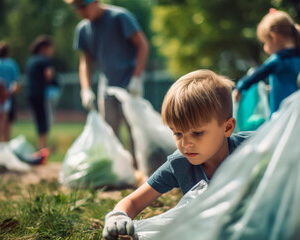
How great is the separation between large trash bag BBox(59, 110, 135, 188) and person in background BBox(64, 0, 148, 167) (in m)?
0.31

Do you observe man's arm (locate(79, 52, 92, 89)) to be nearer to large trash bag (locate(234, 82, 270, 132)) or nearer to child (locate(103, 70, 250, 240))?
large trash bag (locate(234, 82, 270, 132))

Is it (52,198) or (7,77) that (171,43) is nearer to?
(7,77)

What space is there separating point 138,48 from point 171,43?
43.8ft

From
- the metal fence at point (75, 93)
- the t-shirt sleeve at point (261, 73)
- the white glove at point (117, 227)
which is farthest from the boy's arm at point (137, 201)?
the metal fence at point (75, 93)

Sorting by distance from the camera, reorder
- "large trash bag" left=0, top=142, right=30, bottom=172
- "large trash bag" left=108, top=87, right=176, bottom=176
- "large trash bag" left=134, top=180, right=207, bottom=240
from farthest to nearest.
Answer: "large trash bag" left=0, top=142, right=30, bottom=172 → "large trash bag" left=108, top=87, right=176, bottom=176 → "large trash bag" left=134, top=180, right=207, bottom=240

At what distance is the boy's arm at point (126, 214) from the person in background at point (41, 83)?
6516 mm

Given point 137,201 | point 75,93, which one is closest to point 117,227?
point 137,201

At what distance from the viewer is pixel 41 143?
8.84 m

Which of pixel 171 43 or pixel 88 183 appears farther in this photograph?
pixel 171 43

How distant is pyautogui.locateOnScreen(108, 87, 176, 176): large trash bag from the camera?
4984 millimetres

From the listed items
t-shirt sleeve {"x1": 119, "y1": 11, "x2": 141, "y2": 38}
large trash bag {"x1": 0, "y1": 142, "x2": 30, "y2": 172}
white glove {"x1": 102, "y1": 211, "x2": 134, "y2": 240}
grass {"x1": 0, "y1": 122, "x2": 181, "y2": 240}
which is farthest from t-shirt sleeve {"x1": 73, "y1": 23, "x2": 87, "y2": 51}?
white glove {"x1": 102, "y1": 211, "x2": 134, "y2": 240}

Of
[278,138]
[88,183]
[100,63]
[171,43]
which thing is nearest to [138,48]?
[100,63]

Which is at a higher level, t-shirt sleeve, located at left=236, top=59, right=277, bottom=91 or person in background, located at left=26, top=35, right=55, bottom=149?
t-shirt sleeve, located at left=236, top=59, right=277, bottom=91

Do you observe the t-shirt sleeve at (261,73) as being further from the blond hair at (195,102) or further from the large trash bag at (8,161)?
the large trash bag at (8,161)
